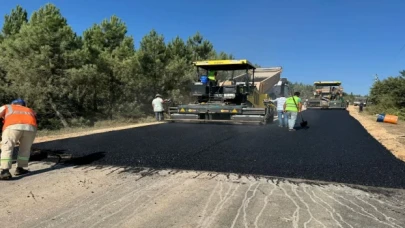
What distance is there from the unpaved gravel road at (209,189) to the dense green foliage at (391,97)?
1759 cm

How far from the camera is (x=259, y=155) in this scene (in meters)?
5.42

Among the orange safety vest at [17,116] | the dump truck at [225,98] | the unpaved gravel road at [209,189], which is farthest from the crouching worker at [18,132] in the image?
the dump truck at [225,98]

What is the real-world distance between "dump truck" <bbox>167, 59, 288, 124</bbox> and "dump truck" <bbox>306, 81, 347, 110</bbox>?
13323 millimetres

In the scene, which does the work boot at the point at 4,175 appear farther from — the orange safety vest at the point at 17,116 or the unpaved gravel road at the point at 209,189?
the orange safety vest at the point at 17,116

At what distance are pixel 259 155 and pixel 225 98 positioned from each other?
6441mm

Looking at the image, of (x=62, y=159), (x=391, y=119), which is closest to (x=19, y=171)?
(x=62, y=159)

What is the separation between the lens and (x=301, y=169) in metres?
4.46

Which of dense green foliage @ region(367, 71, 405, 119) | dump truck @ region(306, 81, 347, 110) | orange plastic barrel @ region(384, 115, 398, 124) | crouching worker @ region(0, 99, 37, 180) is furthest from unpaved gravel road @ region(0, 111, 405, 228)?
dump truck @ region(306, 81, 347, 110)

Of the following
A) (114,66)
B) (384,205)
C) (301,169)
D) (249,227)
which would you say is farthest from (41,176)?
(114,66)

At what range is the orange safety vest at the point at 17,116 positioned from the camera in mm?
4238

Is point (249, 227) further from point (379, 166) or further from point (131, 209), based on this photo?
point (379, 166)

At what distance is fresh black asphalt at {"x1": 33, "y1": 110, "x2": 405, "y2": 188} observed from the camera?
14.1 feet

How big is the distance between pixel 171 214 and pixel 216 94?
9.37m

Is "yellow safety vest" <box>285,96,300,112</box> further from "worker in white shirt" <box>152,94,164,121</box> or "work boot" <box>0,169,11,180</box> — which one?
"work boot" <box>0,169,11,180</box>
